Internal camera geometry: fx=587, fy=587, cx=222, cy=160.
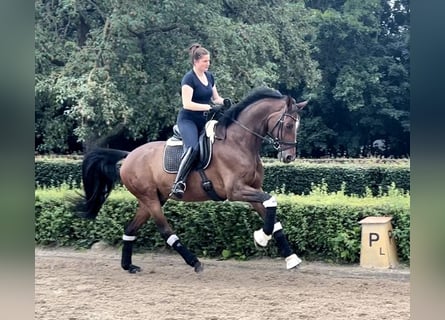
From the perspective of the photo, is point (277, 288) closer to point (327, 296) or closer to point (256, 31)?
point (327, 296)

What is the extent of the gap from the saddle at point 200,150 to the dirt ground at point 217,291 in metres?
1.19

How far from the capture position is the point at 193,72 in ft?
19.4

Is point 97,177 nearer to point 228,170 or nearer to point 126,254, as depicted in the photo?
point 126,254

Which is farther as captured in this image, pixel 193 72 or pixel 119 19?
pixel 119 19

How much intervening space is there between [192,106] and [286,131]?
967mm

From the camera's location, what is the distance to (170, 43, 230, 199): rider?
5.83m

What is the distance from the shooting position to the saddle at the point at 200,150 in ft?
19.3

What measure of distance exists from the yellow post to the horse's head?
3.95 feet

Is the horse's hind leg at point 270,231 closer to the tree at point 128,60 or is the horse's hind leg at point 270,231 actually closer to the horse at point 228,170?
the horse at point 228,170

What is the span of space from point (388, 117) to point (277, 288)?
1845 cm

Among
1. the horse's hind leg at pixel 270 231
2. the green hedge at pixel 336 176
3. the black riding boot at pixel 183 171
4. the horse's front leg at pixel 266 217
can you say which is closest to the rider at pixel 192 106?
the black riding boot at pixel 183 171
